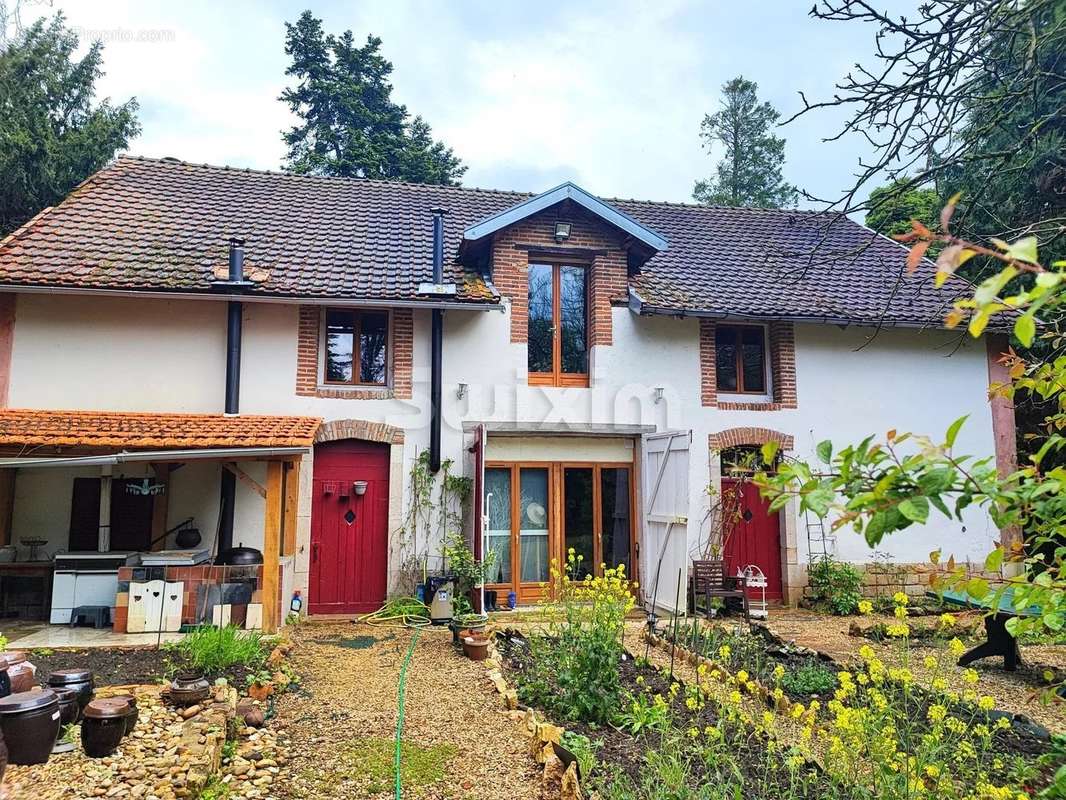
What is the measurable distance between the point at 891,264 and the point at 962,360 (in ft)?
8.40

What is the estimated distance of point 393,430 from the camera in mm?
9703

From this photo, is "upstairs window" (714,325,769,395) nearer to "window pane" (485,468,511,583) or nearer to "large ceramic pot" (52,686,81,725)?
"window pane" (485,468,511,583)

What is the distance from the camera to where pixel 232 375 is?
9219 millimetres

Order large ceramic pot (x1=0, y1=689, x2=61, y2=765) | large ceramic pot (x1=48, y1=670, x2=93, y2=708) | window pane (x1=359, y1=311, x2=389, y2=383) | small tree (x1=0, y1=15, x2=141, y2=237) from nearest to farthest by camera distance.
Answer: large ceramic pot (x1=0, y1=689, x2=61, y2=765) < large ceramic pot (x1=48, y1=670, x2=93, y2=708) < window pane (x1=359, y1=311, x2=389, y2=383) < small tree (x1=0, y1=15, x2=141, y2=237)

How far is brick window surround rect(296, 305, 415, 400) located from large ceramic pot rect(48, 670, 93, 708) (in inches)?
211

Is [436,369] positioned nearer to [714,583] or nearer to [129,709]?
[714,583]

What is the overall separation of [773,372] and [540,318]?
403 centimetres

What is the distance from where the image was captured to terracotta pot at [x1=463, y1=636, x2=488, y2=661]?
722 centimetres

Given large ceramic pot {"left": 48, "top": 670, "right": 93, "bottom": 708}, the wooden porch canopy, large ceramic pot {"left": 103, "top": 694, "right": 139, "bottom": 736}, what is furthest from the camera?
the wooden porch canopy

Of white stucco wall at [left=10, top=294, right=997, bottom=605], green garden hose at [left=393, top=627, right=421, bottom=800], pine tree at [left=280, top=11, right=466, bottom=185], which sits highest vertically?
pine tree at [left=280, top=11, right=466, bottom=185]

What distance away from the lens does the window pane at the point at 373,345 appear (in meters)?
10.0

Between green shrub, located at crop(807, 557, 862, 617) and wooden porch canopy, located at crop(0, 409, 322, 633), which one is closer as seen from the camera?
wooden porch canopy, located at crop(0, 409, 322, 633)

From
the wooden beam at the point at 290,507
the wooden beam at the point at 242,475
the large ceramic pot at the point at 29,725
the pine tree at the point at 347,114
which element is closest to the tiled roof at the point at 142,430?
the wooden beam at the point at 242,475

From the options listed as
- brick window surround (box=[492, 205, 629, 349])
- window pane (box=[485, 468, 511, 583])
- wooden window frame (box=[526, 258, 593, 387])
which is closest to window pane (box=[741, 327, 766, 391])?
brick window surround (box=[492, 205, 629, 349])
